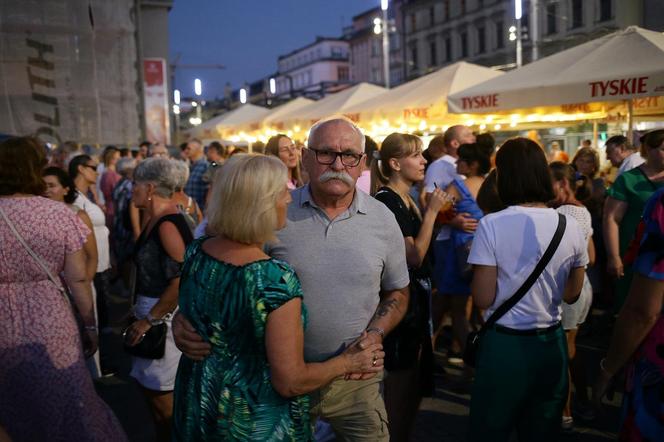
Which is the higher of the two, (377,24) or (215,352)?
(377,24)

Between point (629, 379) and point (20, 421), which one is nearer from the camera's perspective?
point (629, 379)

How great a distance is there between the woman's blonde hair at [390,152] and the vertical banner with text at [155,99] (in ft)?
79.0

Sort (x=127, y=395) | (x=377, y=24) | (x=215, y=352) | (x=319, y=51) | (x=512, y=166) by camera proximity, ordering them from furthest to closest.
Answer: (x=319, y=51), (x=377, y=24), (x=127, y=395), (x=512, y=166), (x=215, y=352)

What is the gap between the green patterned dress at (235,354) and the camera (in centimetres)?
209

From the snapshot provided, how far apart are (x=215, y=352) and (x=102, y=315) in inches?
191

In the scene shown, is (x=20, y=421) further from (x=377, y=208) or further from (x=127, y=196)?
(x=127, y=196)

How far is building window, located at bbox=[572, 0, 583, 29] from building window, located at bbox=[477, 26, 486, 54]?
11.8 m

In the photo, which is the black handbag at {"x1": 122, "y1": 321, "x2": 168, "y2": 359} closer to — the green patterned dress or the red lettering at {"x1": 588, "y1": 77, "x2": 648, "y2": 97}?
the green patterned dress

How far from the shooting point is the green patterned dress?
6.86 feet

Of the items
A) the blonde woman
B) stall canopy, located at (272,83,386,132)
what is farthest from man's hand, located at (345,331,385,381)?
stall canopy, located at (272,83,386,132)

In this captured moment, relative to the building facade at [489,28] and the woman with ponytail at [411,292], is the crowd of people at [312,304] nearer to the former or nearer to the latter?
the woman with ponytail at [411,292]

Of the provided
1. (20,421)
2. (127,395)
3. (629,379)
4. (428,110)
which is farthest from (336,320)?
(428,110)

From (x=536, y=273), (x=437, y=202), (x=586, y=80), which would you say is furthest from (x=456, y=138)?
(x=536, y=273)

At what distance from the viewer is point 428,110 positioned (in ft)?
33.6
